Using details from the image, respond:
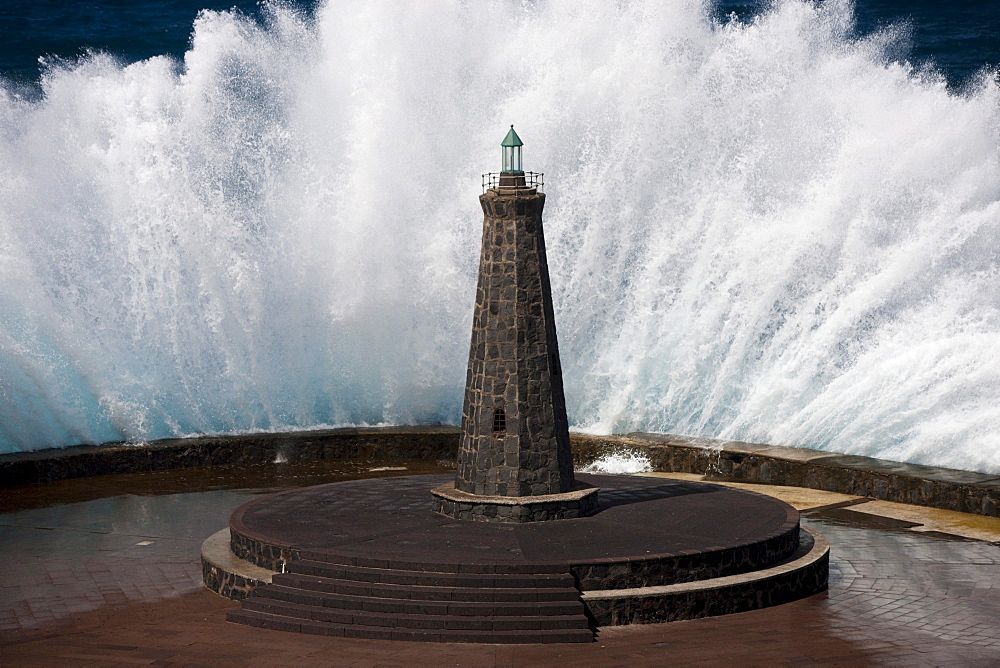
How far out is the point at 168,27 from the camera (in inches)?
1784

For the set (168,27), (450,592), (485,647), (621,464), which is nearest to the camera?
(485,647)

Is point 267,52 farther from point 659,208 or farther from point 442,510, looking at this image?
point 442,510

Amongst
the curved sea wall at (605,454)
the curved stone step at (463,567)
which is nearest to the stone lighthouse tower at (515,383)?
the curved stone step at (463,567)

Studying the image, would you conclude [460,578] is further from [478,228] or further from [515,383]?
[478,228]

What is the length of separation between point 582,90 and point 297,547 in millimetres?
14177

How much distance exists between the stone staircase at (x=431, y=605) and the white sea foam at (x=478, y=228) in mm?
9088

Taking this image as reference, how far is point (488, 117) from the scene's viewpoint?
25219 mm

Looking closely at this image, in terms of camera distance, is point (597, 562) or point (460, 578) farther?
point (597, 562)

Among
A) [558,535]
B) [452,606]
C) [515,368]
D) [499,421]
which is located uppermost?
[515,368]

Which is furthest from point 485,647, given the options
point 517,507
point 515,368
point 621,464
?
point 621,464

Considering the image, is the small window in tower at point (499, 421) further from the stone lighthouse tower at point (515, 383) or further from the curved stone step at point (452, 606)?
the curved stone step at point (452, 606)

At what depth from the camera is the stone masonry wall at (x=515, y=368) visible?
1341 cm

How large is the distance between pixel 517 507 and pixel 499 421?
84 centimetres

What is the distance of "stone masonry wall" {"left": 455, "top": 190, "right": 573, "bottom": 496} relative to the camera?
13.4 metres
